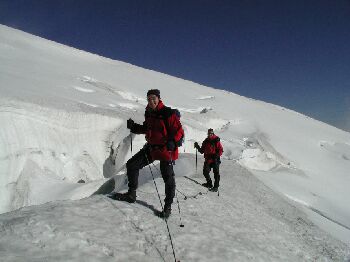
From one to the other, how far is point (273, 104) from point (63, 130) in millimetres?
29009

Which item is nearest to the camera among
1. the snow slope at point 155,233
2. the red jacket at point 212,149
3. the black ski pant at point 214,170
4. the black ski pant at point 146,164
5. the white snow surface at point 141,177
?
the snow slope at point 155,233

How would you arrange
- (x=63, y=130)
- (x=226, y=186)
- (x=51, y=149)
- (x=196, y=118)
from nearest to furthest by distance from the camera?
1. (x=226, y=186)
2. (x=51, y=149)
3. (x=63, y=130)
4. (x=196, y=118)

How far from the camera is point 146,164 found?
586 centimetres

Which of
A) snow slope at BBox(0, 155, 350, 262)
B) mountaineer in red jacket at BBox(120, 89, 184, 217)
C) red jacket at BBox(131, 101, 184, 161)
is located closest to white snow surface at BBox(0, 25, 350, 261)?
snow slope at BBox(0, 155, 350, 262)

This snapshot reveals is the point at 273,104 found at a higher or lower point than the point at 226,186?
higher

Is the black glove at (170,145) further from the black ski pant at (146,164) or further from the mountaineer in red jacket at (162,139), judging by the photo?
the black ski pant at (146,164)

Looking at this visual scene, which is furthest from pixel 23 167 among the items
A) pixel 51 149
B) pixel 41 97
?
pixel 41 97

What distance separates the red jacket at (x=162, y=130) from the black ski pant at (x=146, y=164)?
4.9 inches

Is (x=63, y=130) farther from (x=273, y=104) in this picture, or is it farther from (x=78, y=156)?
(x=273, y=104)

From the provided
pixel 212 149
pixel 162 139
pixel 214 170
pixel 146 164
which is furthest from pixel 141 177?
pixel 162 139

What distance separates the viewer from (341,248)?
7.33 meters

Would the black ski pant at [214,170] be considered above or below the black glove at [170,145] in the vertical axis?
below

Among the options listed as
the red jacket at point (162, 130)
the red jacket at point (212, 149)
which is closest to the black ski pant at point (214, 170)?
the red jacket at point (212, 149)

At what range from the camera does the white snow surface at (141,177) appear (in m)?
4.50
